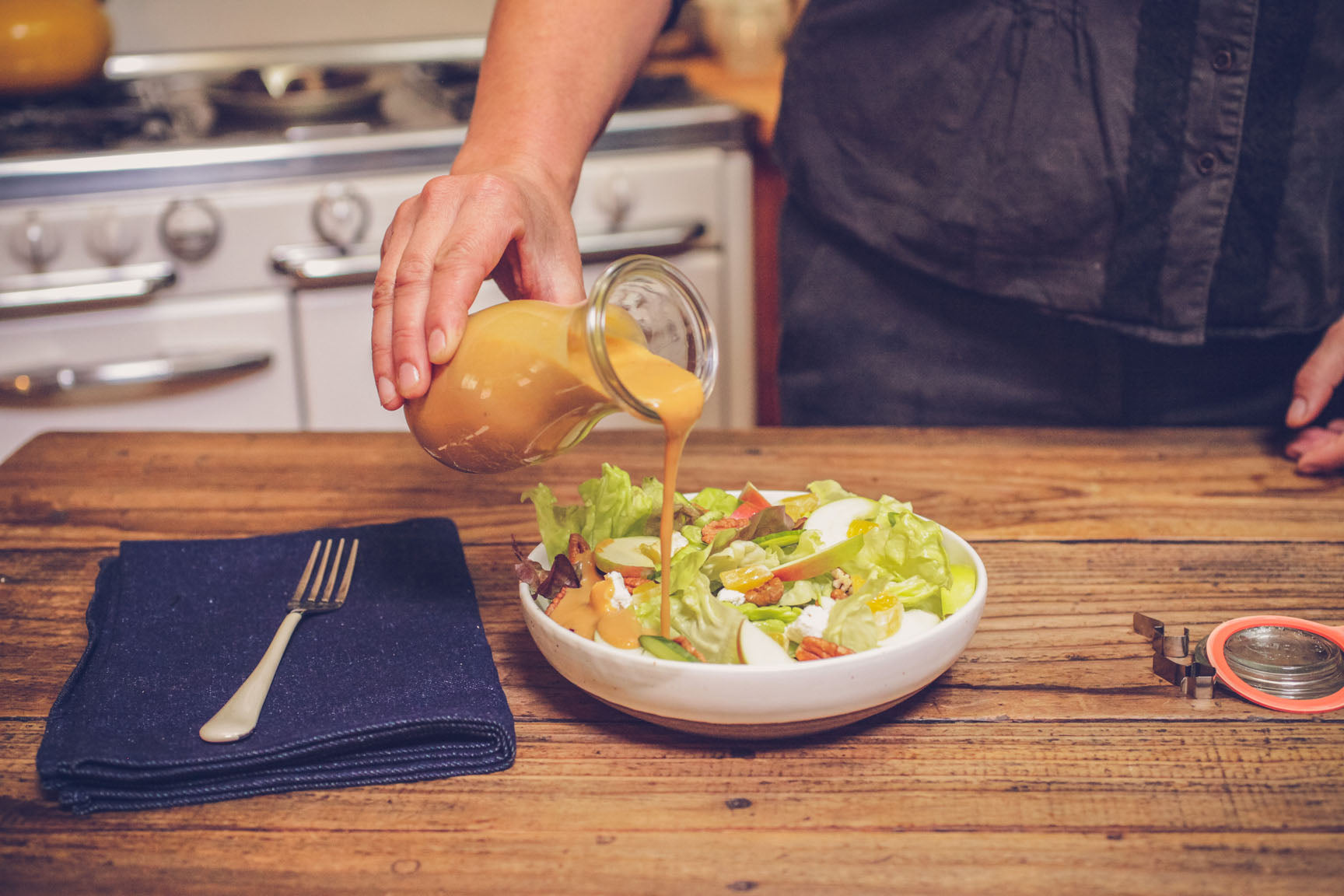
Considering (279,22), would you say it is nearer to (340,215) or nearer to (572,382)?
(340,215)

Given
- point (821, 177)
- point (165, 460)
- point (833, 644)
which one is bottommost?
point (165, 460)

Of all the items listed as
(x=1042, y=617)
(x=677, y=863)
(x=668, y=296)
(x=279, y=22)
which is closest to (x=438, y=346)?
(x=668, y=296)

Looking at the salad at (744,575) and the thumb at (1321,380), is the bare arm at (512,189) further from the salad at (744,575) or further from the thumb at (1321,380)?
the thumb at (1321,380)

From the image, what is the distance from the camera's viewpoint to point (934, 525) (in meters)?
0.91

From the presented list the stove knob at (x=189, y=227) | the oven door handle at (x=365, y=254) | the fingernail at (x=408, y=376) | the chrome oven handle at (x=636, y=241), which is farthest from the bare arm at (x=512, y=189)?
the stove knob at (x=189, y=227)

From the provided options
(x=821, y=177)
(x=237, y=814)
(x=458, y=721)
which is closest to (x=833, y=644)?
(x=458, y=721)

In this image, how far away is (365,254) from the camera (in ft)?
7.21

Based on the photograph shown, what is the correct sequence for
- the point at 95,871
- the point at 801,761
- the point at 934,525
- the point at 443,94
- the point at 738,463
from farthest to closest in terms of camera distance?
1. the point at 443,94
2. the point at 738,463
3. the point at 934,525
4. the point at 801,761
5. the point at 95,871

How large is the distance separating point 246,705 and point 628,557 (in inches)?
11.5

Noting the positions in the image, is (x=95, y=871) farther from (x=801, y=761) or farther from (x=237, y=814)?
(x=801, y=761)

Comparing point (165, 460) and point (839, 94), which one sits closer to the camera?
point (165, 460)

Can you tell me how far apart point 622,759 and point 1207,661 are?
0.45 metres

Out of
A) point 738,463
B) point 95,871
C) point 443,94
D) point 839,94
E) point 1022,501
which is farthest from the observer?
point 443,94

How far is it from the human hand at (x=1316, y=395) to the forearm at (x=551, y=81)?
827mm
